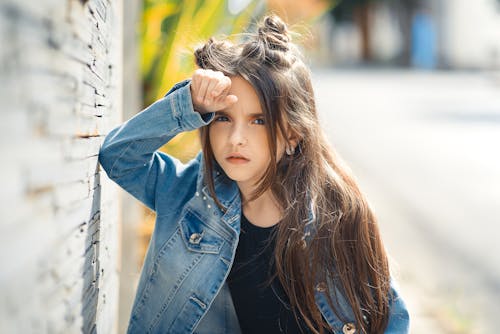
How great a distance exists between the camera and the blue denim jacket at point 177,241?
1.60 metres

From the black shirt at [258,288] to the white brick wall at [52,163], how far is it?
0.41 m

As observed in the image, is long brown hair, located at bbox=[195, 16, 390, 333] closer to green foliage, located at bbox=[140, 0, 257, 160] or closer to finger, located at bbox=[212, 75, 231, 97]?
finger, located at bbox=[212, 75, 231, 97]

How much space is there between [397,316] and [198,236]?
55 cm

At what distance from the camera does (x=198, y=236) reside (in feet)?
5.59

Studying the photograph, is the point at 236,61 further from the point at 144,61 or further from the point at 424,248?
the point at 424,248

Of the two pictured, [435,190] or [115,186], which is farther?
[435,190]

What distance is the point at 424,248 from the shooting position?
4578mm

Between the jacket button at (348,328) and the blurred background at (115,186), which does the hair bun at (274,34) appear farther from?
the jacket button at (348,328)

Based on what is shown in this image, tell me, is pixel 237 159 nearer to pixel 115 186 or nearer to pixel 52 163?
pixel 115 186

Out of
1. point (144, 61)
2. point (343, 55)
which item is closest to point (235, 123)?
point (144, 61)

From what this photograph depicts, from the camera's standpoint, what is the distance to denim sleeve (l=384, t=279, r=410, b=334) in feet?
5.65

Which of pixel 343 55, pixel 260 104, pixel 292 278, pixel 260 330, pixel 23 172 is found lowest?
pixel 260 330

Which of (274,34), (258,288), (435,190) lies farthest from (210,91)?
(435,190)

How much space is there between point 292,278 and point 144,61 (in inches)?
107
